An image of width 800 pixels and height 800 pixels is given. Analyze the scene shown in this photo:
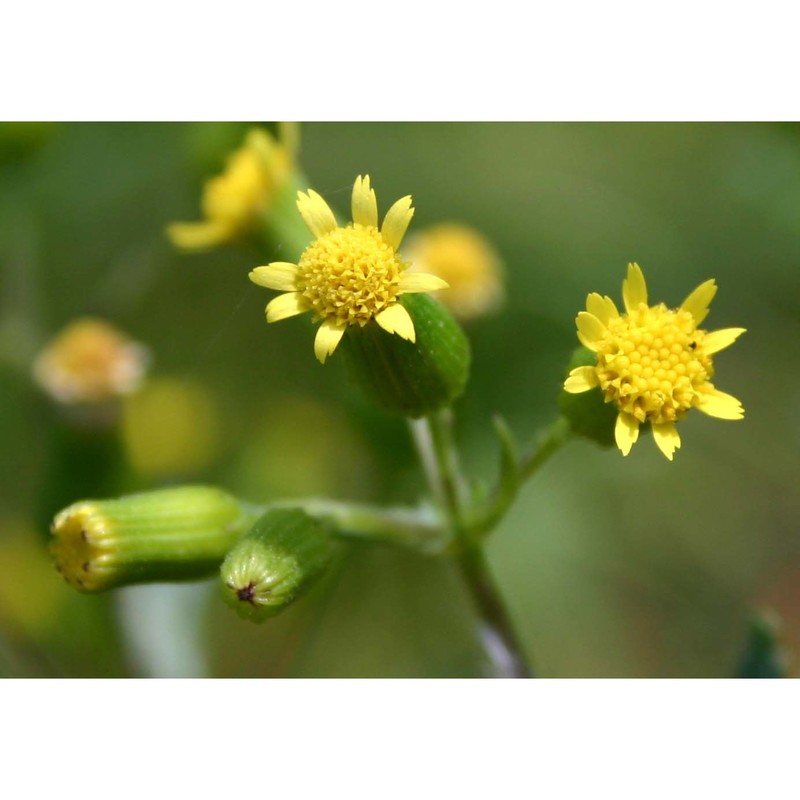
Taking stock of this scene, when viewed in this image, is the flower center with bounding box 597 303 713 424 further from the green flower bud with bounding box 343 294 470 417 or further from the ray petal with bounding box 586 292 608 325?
the green flower bud with bounding box 343 294 470 417

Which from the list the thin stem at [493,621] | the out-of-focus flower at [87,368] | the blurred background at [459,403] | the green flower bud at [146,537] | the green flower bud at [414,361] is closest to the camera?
the green flower bud at [414,361]

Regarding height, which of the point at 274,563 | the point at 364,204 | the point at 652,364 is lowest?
the point at 274,563

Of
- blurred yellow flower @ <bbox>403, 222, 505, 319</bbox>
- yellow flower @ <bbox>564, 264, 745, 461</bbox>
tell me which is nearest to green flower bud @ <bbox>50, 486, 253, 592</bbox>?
yellow flower @ <bbox>564, 264, 745, 461</bbox>

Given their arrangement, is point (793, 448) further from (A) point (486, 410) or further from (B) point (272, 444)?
(B) point (272, 444)

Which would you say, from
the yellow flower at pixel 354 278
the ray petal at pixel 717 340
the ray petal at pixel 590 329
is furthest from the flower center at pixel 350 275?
the ray petal at pixel 717 340

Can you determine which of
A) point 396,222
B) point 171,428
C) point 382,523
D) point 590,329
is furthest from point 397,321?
point 171,428

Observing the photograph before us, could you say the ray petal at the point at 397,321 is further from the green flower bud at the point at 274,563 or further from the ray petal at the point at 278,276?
the green flower bud at the point at 274,563

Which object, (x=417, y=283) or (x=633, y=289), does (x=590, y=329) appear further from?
(x=417, y=283)
